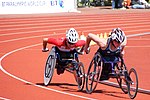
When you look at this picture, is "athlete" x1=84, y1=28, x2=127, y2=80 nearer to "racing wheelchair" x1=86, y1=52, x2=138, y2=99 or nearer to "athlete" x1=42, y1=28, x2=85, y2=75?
"racing wheelchair" x1=86, y1=52, x2=138, y2=99

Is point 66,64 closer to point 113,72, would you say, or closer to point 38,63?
point 113,72

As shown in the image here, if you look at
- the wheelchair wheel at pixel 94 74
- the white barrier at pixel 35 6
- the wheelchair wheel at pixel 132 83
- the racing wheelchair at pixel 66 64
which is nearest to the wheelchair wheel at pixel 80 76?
the racing wheelchair at pixel 66 64

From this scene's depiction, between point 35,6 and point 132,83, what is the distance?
30459 mm

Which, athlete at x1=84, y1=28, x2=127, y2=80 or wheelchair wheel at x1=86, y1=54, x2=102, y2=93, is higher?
athlete at x1=84, y1=28, x2=127, y2=80

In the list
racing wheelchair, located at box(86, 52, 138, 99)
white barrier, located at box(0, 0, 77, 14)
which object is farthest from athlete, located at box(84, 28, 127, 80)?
white barrier, located at box(0, 0, 77, 14)

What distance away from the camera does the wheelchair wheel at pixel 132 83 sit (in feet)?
28.2

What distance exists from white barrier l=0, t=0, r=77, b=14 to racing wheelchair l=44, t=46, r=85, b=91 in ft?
84.0

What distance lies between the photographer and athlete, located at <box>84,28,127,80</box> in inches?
339

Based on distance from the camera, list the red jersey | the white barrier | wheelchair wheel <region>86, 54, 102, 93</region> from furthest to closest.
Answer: the white barrier, the red jersey, wheelchair wheel <region>86, 54, 102, 93</region>

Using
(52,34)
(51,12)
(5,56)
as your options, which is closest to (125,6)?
(51,12)

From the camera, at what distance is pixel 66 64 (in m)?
9.72

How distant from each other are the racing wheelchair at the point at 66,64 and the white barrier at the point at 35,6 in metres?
25.6

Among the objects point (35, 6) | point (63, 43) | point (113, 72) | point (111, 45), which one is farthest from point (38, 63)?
point (35, 6)

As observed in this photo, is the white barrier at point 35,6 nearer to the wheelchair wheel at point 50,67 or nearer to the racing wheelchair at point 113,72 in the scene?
the wheelchair wheel at point 50,67
